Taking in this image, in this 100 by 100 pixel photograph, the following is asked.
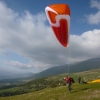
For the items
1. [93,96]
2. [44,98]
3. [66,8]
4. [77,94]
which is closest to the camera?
[66,8]

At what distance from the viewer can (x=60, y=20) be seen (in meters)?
30.9

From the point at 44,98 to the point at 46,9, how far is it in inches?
764

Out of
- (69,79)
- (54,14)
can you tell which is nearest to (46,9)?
(54,14)

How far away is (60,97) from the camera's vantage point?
117ft

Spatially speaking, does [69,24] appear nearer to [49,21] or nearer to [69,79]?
[49,21]

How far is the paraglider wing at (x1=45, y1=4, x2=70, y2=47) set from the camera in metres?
30.1

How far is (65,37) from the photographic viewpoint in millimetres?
31406

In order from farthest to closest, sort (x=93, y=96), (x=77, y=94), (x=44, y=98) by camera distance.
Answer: (x=44, y=98) < (x=77, y=94) < (x=93, y=96)

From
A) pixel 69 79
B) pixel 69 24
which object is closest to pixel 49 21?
pixel 69 24

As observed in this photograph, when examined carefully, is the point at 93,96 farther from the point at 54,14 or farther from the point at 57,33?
the point at 54,14

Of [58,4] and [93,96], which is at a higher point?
[58,4]

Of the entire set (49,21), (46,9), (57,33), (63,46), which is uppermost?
(46,9)

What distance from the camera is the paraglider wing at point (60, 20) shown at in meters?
30.1

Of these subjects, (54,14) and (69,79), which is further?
(69,79)
